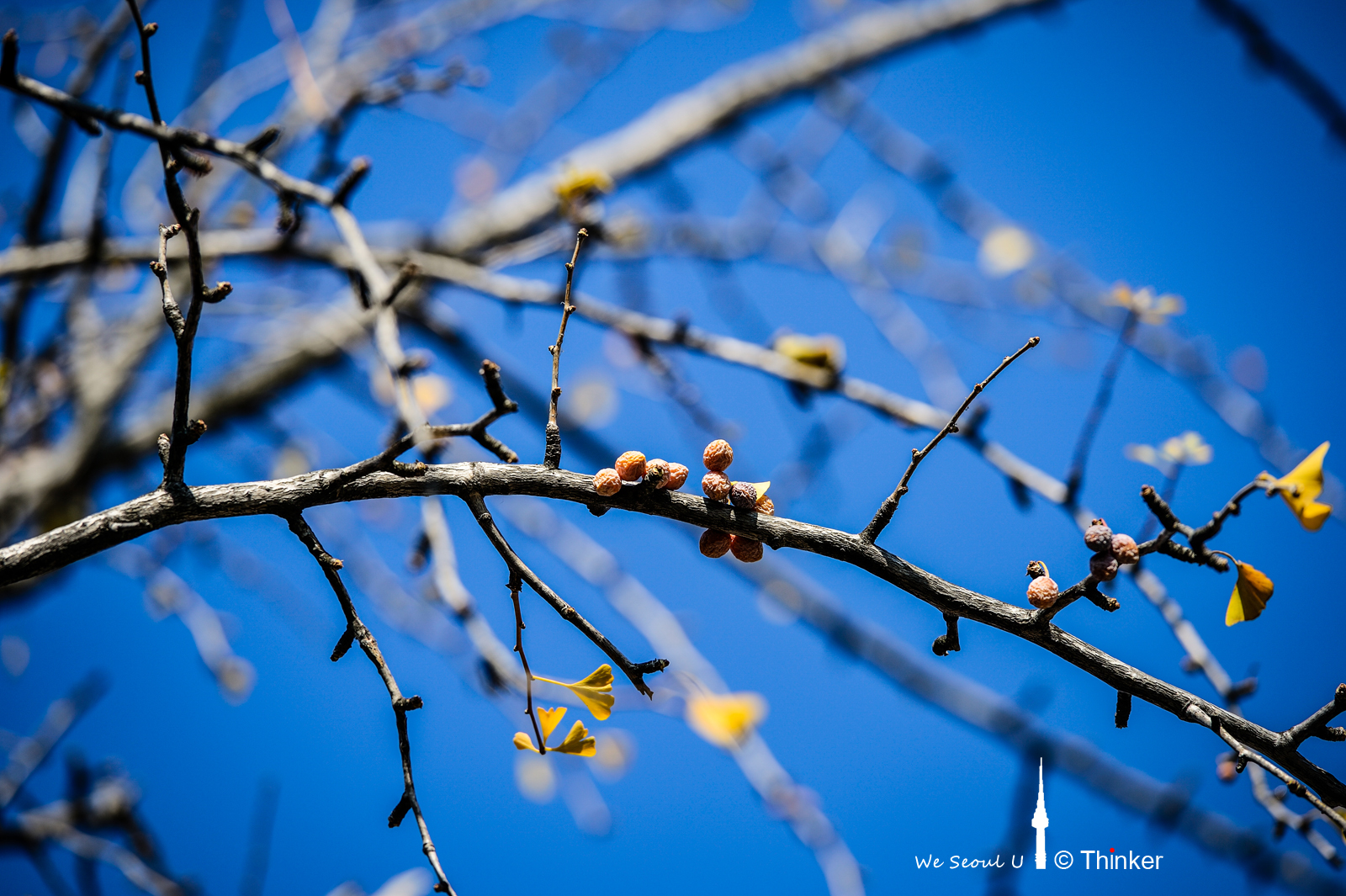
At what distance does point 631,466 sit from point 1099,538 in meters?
0.62

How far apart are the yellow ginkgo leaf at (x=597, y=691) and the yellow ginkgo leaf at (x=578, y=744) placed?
0.10 feet

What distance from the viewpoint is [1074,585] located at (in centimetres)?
88

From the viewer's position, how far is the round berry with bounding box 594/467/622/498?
0.93 m

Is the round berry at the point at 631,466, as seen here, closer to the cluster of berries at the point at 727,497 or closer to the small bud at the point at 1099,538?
the cluster of berries at the point at 727,497

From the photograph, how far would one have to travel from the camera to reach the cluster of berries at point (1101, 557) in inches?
36.3

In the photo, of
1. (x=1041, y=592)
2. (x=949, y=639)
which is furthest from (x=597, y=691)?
(x=1041, y=592)

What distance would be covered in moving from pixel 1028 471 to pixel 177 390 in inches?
62.7

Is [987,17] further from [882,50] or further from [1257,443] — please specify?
[1257,443]

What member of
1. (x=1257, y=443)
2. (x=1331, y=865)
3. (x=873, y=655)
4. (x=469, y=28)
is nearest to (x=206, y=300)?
(x=1331, y=865)

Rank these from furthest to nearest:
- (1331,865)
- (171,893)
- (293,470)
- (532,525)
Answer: (293,470)
(532,525)
(171,893)
(1331,865)

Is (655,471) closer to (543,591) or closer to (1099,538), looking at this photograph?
(543,591)

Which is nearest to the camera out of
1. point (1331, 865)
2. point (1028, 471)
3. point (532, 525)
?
point (1331, 865)

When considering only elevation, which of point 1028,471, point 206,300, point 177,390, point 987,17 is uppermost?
point 987,17

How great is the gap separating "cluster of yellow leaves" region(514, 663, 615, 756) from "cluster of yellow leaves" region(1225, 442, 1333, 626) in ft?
2.79
